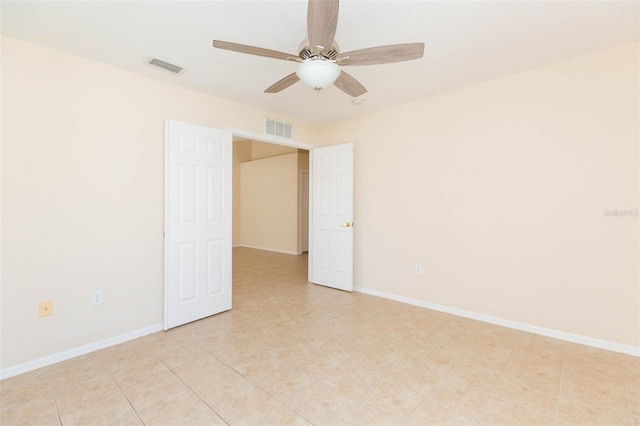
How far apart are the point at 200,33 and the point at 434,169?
A: 277 cm

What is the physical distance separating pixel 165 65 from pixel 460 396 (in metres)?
3.58

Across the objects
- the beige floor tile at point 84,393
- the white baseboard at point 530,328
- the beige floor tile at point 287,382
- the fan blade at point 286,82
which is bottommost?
the beige floor tile at point 84,393

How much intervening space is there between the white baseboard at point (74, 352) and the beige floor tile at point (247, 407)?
148 cm

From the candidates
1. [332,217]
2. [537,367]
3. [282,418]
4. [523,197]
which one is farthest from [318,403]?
[332,217]

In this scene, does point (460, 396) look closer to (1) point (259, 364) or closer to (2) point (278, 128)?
(1) point (259, 364)

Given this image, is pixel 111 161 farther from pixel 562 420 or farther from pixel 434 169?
pixel 562 420

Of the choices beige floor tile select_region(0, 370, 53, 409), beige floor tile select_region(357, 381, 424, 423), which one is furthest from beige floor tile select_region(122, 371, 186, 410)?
beige floor tile select_region(357, 381, 424, 423)

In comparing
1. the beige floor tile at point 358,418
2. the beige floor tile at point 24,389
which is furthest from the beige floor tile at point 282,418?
the beige floor tile at point 24,389

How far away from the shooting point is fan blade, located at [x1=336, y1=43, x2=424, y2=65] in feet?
5.81

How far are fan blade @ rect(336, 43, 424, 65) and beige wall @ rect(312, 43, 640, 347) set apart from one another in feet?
5.73

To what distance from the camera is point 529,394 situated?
1938mm

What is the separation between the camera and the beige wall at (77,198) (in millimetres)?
2227

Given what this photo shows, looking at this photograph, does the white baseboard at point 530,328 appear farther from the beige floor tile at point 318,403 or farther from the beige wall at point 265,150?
the beige wall at point 265,150

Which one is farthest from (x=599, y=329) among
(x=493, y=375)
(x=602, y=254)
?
(x=493, y=375)
